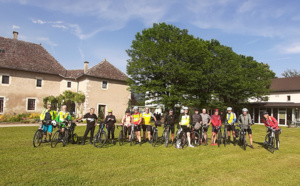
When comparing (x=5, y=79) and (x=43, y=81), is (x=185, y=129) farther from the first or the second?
(x=5, y=79)

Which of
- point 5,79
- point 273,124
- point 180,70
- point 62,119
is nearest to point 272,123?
point 273,124

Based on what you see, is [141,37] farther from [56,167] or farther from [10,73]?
[56,167]

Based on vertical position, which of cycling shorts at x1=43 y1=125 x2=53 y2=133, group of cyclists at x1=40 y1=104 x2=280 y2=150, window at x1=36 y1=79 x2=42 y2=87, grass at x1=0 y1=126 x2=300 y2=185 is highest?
window at x1=36 y1=79 x2=42 y2=87

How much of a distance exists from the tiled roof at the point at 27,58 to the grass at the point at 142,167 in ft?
65.5

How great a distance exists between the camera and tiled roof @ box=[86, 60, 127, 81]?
1077 inches

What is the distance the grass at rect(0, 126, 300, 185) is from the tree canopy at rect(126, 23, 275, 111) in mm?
15720

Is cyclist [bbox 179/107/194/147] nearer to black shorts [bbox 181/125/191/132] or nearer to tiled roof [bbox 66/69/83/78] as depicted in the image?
black shorts [bbox 181/125/191/132]

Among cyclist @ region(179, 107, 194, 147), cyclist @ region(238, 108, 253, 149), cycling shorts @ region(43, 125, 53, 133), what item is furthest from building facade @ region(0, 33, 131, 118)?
cyclist @ region(238, 108, 253, 149)

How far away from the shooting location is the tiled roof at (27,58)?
Answer: 80.6ft

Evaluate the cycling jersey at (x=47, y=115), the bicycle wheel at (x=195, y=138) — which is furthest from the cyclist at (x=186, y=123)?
the cycling jersey at (x=47, y=115)

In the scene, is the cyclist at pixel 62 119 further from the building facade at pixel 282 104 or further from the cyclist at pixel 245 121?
the building facade at pixel 282 104

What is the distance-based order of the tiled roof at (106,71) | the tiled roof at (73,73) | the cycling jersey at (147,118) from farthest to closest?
the tiled roof at (73,73)
the tiled roof at (106,71)
the cycling jersey at (147,118)

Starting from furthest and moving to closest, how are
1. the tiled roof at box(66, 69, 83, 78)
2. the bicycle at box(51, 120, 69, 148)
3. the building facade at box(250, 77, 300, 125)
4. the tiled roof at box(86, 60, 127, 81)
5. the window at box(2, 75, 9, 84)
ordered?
the building facade at box(250, 77, 300, 125), the tiled roof at box(66, 69, 83, 78), the tiled roof at box(86, 60, 127, 81), the window at box(2, 75, 9, 84), the bicycle at box(51, 120, 69, 148)

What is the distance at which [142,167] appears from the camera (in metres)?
6.23
